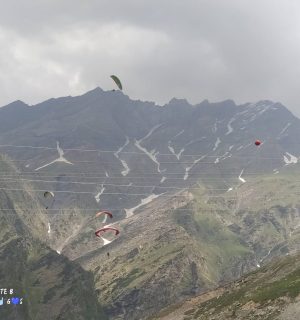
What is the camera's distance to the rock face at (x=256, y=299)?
214ft

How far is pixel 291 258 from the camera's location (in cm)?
9550

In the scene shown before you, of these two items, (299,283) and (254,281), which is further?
(254,281)

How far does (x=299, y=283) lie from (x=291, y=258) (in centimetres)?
2668

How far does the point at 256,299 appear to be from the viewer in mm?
73125

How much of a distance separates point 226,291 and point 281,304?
3039cm

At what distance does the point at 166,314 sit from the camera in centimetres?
9612

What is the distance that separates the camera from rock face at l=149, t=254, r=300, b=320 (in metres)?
65.3

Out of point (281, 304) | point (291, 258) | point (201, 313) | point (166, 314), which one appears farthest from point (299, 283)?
point (166, 314)

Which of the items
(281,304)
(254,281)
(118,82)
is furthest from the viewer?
(254,281)

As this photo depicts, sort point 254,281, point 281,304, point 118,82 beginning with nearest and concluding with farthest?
point 281,304
point 118,82
point 254,281

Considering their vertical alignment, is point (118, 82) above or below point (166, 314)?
above

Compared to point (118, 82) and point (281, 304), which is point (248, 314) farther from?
point (118, 82)

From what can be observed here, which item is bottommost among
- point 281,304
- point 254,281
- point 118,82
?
point 281,304

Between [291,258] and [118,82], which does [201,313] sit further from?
[118,82]
